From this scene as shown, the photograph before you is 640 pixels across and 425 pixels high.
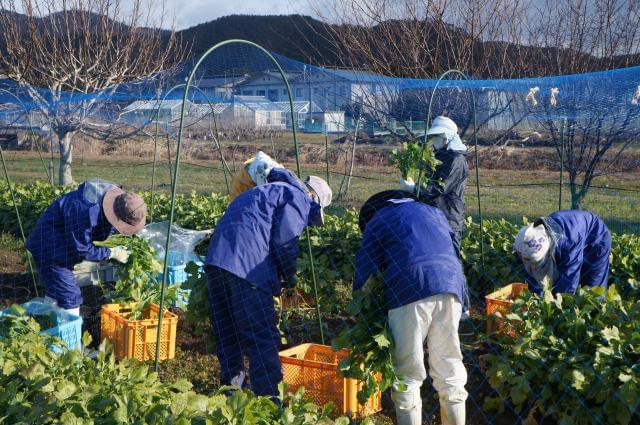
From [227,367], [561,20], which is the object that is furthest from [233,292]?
[561,20]

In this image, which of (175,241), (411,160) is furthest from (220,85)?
(411,160)

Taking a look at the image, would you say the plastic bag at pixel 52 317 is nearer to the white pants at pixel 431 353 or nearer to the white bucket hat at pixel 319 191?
the white bucket hat at pixel 319 191

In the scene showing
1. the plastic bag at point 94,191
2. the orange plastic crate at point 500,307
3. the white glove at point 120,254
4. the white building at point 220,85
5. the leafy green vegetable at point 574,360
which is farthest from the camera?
the white building at point 220,85

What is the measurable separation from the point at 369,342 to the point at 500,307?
64.5 inches

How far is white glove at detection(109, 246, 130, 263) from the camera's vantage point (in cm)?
504

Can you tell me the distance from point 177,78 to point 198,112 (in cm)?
95

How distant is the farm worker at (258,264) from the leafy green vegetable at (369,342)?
48cm

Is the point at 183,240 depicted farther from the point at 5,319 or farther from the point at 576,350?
the point at 576,350

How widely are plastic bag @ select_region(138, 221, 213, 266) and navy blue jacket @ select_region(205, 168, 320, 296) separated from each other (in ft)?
7.71

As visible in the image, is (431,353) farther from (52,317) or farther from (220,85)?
(220,85)

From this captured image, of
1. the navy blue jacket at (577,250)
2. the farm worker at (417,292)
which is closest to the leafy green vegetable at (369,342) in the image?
the farm worker at (417,292)

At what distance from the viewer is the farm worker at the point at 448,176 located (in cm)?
527

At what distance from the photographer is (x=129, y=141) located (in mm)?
23594

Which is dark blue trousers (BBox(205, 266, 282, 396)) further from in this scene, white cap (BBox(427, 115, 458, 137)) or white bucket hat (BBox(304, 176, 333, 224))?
white cap (BBox(427, 115, 458, 137))
